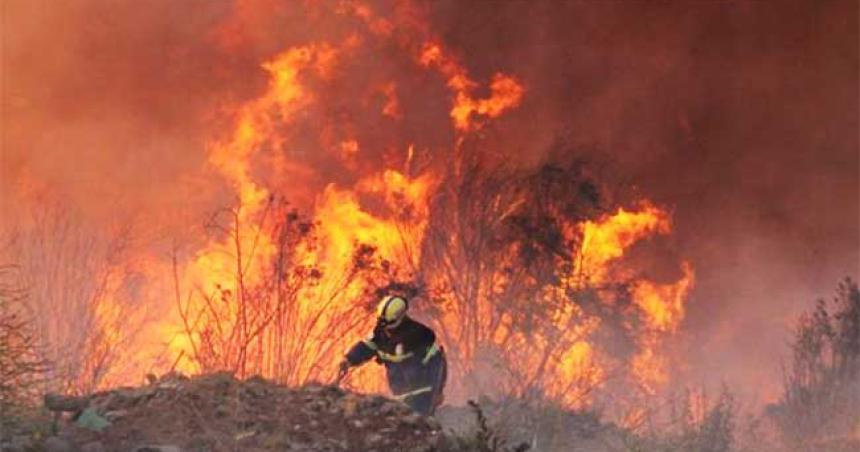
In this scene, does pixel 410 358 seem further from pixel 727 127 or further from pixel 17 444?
pixel 727 127

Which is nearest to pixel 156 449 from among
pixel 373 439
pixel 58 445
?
→ pixel 58 445

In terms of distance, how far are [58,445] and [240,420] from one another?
1.49 m

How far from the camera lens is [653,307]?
2089 centimetres

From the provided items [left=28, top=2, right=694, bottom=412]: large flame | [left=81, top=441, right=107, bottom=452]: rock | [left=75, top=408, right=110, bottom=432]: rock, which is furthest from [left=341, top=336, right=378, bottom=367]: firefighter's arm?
[left=28, top=2, right=694, bottom=412]: large flame

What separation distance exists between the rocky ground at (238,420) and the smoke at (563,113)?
8.81 m

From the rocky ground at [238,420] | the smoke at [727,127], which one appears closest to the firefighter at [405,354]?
the rocky ground at [238,420]

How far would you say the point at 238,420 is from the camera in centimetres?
955

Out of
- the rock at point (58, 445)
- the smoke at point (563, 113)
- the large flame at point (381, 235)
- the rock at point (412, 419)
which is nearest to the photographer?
the rock at point (58, 445)

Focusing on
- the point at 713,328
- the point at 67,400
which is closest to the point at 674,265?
the point at 713,328

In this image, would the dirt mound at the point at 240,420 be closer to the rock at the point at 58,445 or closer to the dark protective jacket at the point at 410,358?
the rock at the point at 58,445

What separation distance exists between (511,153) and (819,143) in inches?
402

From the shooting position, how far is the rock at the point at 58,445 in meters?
8.52

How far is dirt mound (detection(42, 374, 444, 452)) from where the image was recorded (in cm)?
918

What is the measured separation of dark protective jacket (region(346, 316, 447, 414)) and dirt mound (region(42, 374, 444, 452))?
1.76 metres
